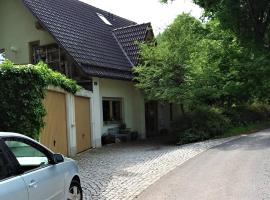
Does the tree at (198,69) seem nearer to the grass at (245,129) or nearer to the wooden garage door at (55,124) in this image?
the grass at (245,129)

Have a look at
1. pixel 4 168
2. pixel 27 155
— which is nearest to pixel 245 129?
pixel 27 155

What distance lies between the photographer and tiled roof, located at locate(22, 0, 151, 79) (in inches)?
742

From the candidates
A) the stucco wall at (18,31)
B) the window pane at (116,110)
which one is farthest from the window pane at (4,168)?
the window pane at (116,110)

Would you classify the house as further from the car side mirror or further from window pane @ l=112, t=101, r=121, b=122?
the car side mirror

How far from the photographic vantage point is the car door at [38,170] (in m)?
5.62

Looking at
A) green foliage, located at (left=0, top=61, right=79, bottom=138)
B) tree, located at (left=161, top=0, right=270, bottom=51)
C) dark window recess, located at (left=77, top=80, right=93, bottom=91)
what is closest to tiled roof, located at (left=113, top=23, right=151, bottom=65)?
dark window recess, located at (left=77, top=80, right=93, bottom=91)

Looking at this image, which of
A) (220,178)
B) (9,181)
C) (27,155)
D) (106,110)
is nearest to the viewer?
(9,181)

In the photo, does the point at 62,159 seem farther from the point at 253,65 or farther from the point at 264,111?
the point at 264,111

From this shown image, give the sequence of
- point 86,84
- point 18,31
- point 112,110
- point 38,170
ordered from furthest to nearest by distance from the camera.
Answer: point 112,110 < point 18,31 < point 86,84 < point 38,170

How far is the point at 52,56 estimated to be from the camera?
19750 mm

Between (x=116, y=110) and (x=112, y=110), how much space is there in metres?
0.54

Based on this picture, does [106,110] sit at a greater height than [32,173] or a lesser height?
greater

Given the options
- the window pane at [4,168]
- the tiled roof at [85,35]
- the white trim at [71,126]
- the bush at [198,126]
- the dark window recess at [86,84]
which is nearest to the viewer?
the window pane at [4,168]

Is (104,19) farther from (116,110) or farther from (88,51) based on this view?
(88,51)
